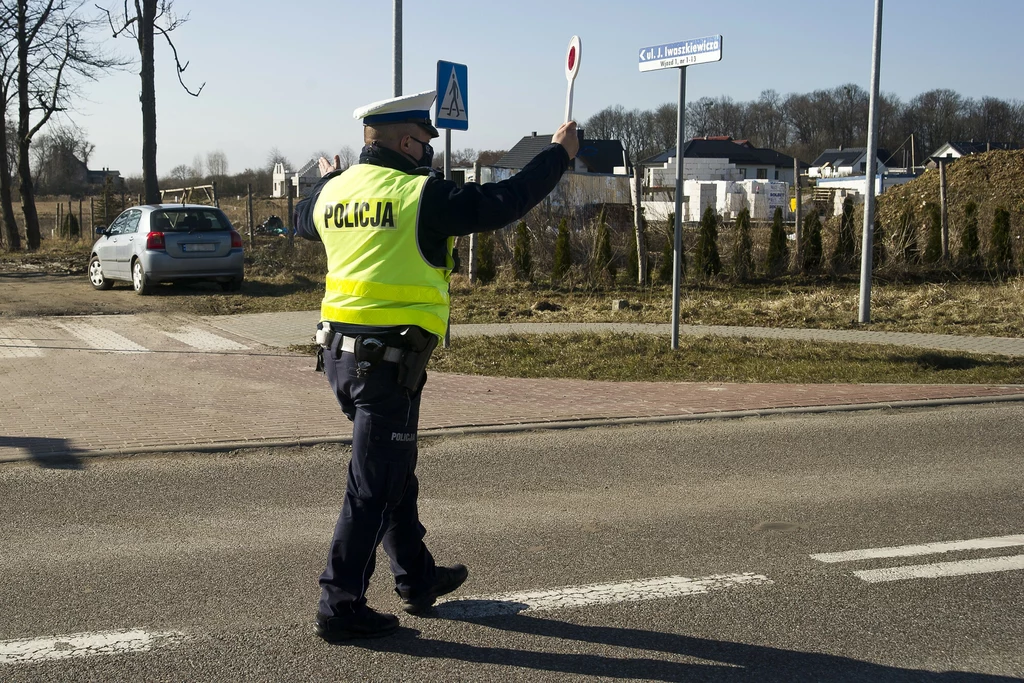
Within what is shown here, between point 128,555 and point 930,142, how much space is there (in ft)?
390

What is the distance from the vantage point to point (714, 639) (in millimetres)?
4180

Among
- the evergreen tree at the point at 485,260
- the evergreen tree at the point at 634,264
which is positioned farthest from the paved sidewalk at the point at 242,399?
the evergreen tree at the point at 634,264

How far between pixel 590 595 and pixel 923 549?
6.17 ft

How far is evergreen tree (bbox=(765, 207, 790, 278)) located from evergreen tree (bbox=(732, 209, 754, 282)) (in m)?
0.54

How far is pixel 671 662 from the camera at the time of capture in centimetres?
397

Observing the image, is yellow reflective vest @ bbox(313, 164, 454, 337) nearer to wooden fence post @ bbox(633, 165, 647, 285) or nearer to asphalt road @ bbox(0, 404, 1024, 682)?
asphalt road @ bbox(0, 404, 1024, 682)

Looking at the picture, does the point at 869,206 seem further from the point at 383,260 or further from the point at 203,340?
the point at 383,260

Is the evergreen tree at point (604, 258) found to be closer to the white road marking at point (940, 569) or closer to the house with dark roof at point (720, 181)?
the house with dark roof at point (720, 181)

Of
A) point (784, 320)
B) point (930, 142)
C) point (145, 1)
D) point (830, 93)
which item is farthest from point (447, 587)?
point (830, 93)

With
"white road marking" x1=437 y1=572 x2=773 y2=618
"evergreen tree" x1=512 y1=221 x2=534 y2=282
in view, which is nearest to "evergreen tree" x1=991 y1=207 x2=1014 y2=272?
"evergreen tree" x1=512 y1=221 x2=534 y2=282

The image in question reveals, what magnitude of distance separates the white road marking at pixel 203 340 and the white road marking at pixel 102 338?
618mm

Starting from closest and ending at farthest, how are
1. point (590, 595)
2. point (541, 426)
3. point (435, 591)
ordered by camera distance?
point (435, 591) → point (590, 595) → point (541, 426)

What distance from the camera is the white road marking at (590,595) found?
4.50m

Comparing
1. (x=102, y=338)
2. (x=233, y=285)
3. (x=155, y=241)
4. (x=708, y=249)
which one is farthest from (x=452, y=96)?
(x=708, y=249)
